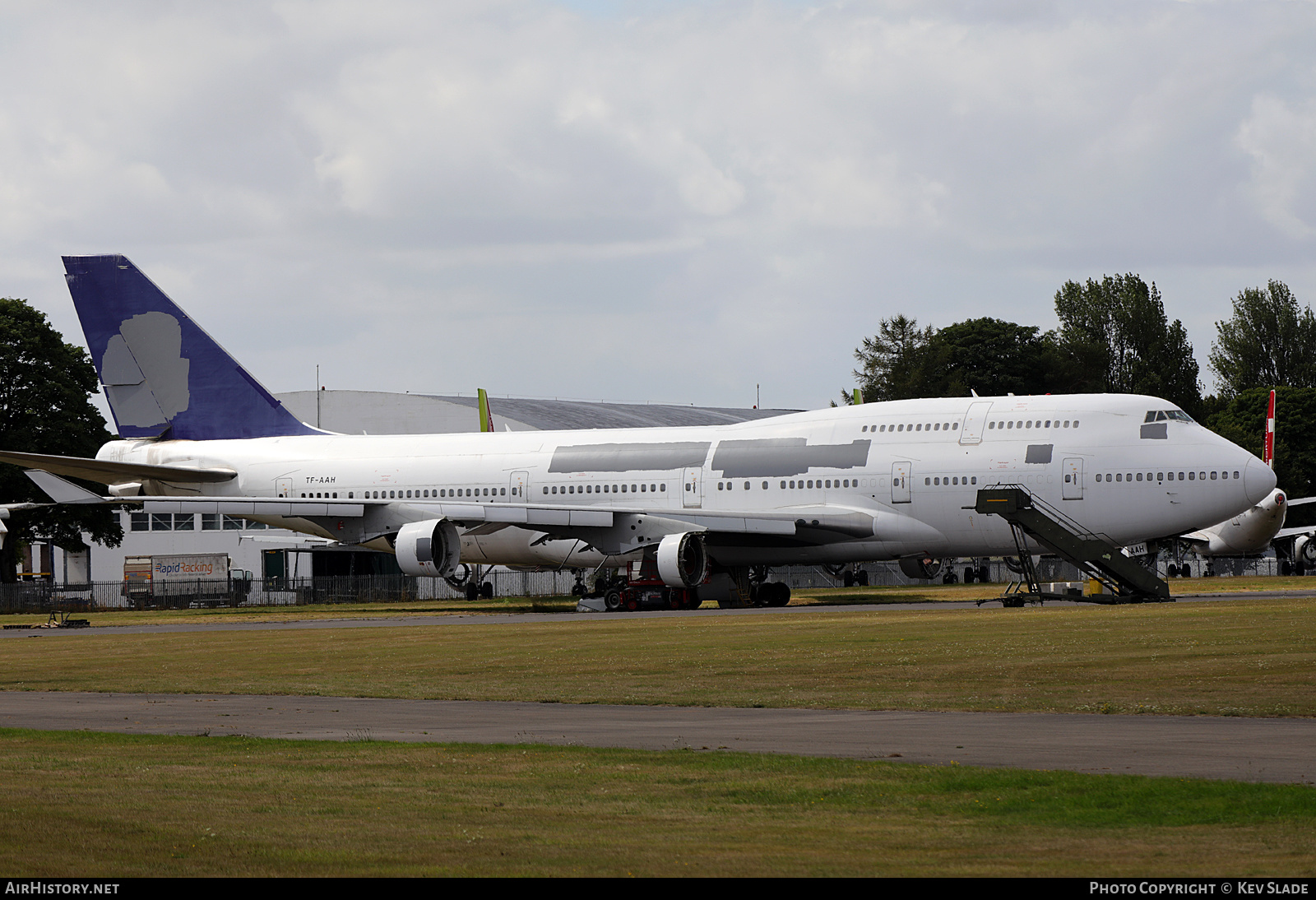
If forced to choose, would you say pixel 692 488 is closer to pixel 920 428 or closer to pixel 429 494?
pixel 920 428

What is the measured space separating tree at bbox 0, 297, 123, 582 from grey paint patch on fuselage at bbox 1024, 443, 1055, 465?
44.7 m

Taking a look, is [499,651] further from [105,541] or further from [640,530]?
[105,541]

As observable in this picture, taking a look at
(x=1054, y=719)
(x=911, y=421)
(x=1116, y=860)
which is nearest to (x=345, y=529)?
(x=911, y=421)

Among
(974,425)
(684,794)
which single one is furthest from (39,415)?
(684,794)

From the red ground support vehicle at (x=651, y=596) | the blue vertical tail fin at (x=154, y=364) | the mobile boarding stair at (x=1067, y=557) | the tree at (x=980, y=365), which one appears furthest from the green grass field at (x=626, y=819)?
the tree at (x=980, y=365)

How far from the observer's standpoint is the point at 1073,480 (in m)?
41.9

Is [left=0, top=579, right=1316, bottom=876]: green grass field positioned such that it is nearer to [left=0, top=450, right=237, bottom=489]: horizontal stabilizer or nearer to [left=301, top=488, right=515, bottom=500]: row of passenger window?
[left=301, top=488, right=515, bottom=500]: row of passenger window

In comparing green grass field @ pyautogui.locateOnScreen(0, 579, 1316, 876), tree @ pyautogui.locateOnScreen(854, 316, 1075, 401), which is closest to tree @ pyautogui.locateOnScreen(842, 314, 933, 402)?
tree @ pyautogui.locateOnScreen(854, 316, 1075, 401)

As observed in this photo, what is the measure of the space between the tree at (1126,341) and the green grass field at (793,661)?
77.2 m

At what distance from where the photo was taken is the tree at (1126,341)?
111m

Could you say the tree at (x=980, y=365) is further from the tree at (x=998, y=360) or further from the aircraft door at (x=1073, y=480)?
the aircraft door at (x=1073, y=480)

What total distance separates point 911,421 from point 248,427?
79.6 feet

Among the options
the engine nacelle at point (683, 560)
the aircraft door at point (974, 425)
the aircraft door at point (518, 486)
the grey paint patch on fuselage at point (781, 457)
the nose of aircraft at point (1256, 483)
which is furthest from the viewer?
the aircraft door at point (518, 486)

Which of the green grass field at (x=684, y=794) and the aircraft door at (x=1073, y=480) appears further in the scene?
the aircraft door at (x=1073, y=480)
